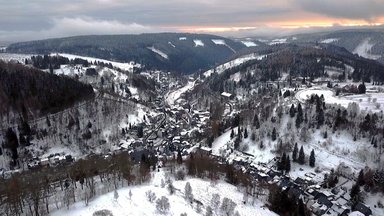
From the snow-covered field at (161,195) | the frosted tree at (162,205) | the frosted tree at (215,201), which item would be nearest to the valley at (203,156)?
the snow-covered field at (161,195)

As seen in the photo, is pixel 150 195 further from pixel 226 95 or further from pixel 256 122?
pixel 226 95

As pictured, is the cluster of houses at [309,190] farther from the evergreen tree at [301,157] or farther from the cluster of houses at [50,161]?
the cluster of houses at [50,161]

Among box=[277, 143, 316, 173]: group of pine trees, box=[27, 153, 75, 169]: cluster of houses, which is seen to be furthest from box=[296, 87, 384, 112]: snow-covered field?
box=[27, 153, 75, 169]: cluster of houses

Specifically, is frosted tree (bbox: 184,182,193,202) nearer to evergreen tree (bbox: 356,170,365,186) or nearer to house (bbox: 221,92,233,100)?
evergreen tree (bbox: 356,170,365,186)

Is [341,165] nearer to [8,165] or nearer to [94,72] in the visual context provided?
[8,165]

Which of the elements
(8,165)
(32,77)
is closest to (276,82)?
(32,77)

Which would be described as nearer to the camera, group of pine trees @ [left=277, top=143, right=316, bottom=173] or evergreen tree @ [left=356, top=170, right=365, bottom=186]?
evergreen tree @ [left=356, top=170, right=365, bottom=186]
